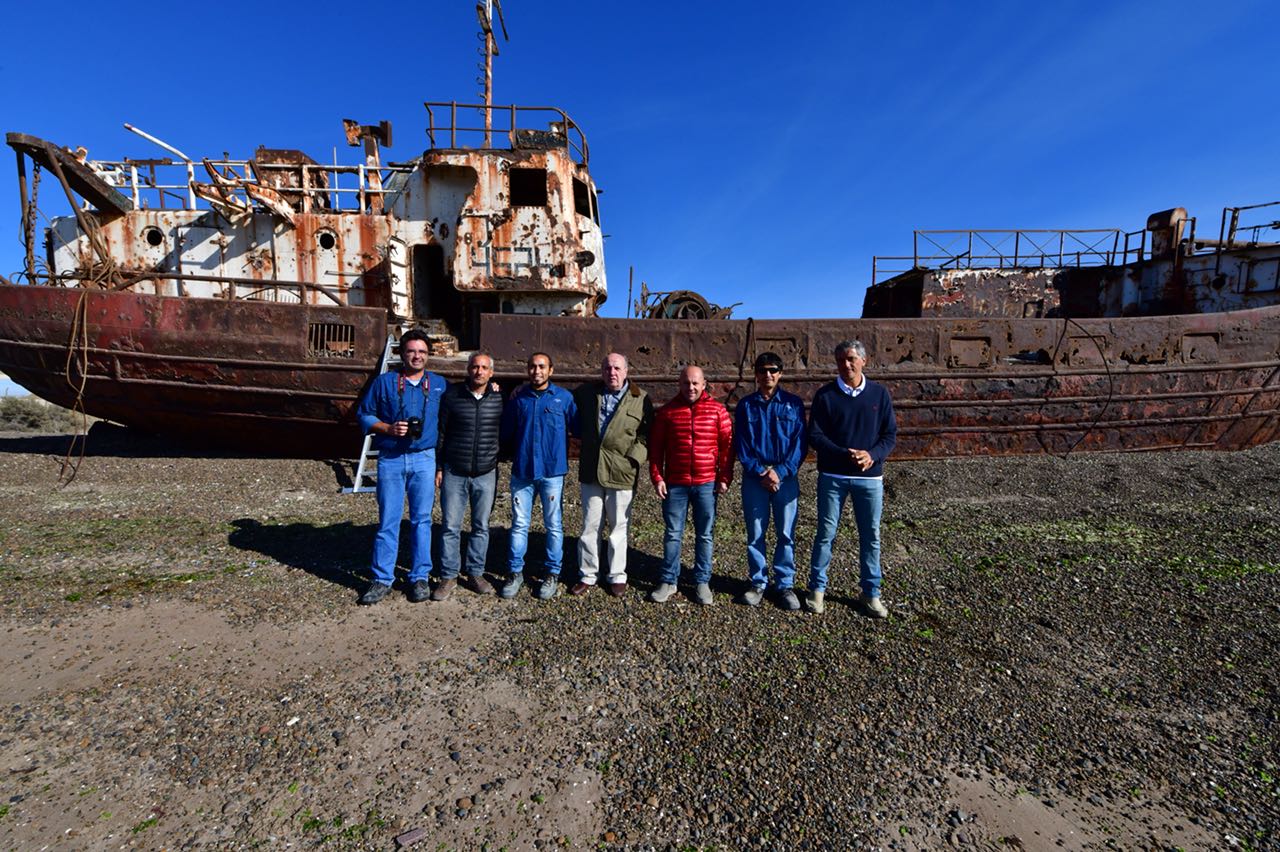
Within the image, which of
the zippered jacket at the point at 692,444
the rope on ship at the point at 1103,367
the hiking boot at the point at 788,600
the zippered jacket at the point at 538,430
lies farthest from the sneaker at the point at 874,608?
the rope on ship at the point at 1103,367

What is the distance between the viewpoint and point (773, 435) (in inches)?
156

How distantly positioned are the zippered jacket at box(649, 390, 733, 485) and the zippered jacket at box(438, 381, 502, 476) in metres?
1.14

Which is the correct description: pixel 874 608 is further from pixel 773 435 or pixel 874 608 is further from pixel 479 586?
pixel 479 586

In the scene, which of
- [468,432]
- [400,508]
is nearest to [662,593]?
[468,432]

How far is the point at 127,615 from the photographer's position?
362cm

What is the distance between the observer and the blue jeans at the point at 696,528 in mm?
4023

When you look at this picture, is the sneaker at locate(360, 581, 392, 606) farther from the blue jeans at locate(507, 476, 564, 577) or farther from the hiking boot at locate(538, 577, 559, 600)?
the hiking boot at locate(538, 577, 559, 600)

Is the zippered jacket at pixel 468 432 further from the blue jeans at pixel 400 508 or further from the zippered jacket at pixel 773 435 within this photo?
the zippered jacket at pixel 773 435

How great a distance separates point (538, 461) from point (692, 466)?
1076mm

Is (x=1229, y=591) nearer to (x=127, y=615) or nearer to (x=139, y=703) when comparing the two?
(x=139, y=703)

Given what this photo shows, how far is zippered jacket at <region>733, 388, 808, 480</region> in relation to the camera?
3.94 m

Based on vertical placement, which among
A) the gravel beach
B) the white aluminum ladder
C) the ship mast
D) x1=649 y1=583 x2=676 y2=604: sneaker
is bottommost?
the gravel beach

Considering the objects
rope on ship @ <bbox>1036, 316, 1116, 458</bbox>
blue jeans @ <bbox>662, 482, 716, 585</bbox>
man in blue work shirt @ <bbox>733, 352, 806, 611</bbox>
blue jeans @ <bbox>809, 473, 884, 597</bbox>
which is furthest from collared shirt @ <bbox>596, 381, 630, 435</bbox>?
rope on ship @ <bbox>1036, 316, 1116, 458</bbox>

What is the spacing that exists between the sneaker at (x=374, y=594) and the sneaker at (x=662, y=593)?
1823mm
